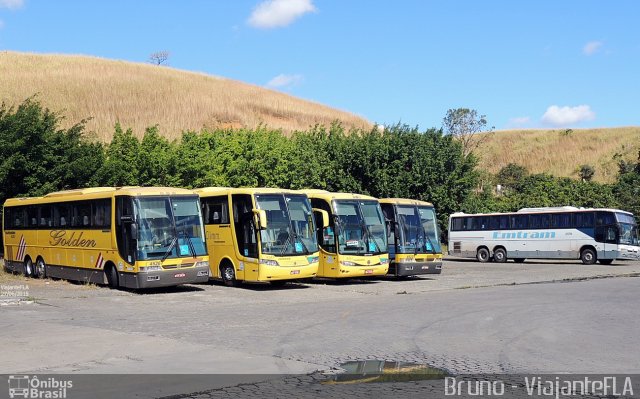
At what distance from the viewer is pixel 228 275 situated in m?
26.2

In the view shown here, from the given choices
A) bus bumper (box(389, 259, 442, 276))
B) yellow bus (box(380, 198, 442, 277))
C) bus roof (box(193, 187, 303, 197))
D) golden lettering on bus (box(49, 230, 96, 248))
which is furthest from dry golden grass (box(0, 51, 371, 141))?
bus bumper (box(389, 259, 442, 276))

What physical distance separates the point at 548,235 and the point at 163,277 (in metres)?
27.9

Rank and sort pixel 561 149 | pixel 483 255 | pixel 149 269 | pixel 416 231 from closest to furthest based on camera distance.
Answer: pixel 149 269 → pixel 416 231 → pixel 483 255 → pixel 561 149

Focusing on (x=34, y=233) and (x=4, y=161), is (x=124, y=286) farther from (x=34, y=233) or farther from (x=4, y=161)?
(x=4, y=161)

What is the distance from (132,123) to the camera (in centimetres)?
7425

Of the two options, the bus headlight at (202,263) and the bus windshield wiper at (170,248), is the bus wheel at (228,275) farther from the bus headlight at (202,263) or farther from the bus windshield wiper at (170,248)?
the bus windshield wiper at (170,248)

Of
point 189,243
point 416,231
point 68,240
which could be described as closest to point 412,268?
point 416,231

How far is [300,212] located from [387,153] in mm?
28557

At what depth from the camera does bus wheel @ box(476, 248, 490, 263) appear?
Result: 47969 millimetres

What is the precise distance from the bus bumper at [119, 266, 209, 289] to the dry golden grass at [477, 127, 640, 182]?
8689 cm

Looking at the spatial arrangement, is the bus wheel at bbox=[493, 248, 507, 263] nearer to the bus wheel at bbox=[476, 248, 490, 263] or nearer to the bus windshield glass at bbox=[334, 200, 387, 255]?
the bus wheel at bbox=[476, 248, 490, 263]

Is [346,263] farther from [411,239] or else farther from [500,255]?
[500,255]

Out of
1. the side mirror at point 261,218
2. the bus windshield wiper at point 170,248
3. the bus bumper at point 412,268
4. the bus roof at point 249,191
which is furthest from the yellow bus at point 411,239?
the bus windshield wiper at point 170,248

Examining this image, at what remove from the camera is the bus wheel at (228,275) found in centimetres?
2598
